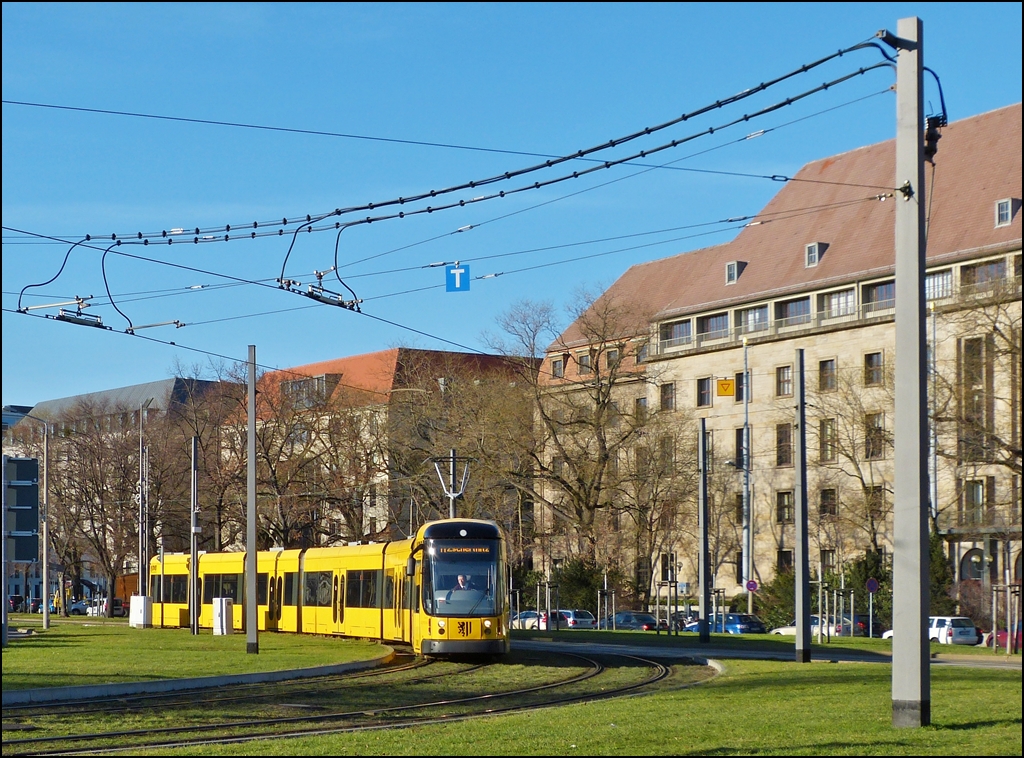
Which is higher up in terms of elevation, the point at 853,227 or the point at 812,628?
the point at 853,227

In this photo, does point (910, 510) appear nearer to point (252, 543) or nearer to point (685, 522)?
point (252, 543)

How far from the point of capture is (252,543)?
32.0 m

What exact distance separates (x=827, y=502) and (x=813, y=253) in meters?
15.8

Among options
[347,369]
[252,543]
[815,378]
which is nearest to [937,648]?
[252,543]

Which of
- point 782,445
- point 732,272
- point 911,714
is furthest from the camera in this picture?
point 732,272

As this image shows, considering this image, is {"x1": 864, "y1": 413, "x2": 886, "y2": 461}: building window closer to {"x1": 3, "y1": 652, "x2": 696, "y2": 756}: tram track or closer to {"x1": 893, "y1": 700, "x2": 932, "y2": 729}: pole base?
{"x1": 3, "y1": 652, "x2": 696, "y2": 756}: tram track

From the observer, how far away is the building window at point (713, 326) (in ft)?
277

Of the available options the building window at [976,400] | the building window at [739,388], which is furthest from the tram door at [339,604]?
the building window at [739,388]

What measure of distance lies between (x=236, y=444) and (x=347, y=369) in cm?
2972

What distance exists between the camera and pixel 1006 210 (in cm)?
6950

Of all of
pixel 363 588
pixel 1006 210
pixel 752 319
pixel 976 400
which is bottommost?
pixel 363 588

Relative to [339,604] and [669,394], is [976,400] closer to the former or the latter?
[339,604]

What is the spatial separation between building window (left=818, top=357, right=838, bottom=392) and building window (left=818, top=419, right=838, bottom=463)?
160 inches

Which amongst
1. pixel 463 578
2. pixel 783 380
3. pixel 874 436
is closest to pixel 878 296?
pixel 783 380
